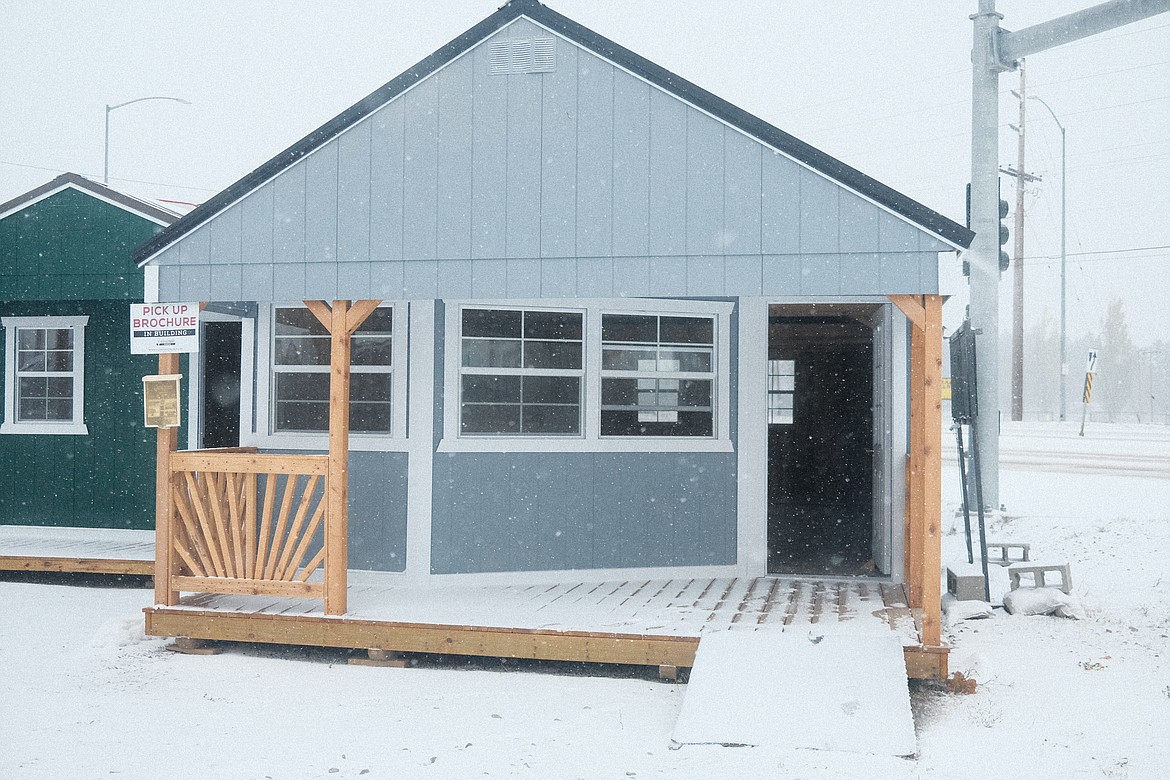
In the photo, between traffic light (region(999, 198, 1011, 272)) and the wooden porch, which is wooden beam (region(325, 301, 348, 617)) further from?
traffic light (region(999, 198, 1011, 272))

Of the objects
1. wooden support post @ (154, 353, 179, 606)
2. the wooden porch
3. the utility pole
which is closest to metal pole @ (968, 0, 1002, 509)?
the utility pole

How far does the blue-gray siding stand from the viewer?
6.29 m

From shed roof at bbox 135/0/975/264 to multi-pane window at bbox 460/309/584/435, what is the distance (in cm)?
173

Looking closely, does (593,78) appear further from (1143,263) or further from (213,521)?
(1143,263)

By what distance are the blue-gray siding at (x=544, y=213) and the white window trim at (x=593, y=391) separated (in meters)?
1.10

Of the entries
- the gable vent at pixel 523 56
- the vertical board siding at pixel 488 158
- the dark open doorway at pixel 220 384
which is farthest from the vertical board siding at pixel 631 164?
the dark open doorway at pixel 220 384

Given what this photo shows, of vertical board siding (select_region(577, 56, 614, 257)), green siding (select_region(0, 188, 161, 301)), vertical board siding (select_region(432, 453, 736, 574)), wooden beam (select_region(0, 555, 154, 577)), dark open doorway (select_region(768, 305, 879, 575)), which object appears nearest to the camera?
vertical board siding (select_region(577, 56, 614, 257))

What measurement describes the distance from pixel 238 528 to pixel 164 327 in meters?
1.48

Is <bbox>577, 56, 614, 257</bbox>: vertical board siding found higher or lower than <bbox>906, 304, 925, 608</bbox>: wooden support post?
higher

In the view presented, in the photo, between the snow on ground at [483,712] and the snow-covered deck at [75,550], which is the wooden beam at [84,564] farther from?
the snow on ground at [483,712]

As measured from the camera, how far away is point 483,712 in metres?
5.82

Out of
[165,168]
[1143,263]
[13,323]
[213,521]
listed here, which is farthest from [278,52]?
[1143,263]

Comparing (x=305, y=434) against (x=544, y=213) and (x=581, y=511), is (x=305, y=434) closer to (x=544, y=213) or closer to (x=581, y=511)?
(x=581, y=511)

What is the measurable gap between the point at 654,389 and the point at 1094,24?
4.76 meters
